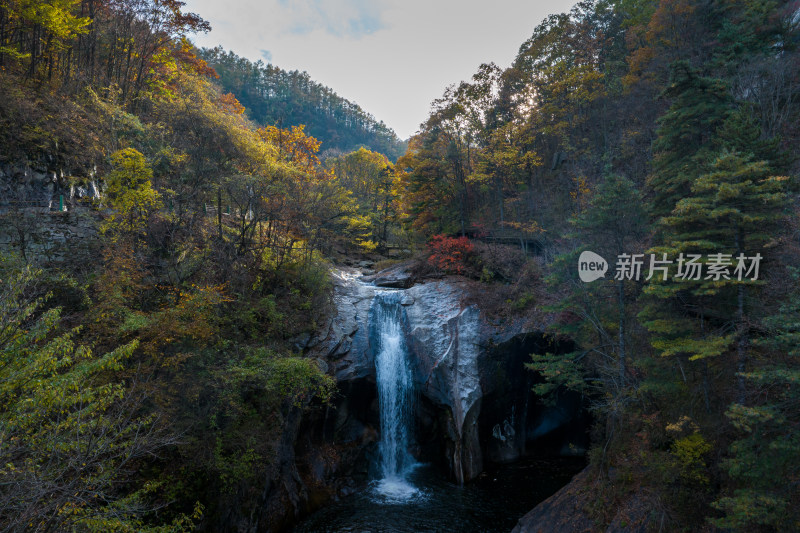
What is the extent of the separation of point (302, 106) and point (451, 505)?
8162 centimetres

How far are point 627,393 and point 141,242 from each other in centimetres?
1562

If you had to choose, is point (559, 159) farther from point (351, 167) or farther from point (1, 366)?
point (1, 366)

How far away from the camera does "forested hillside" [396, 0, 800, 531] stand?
6801 millimetres

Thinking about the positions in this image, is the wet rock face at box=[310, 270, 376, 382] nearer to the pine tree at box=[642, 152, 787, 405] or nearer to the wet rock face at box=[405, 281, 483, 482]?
the wet rock face at box=[405, 281, 483, 482]

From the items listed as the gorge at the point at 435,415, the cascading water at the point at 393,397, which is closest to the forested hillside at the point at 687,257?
the gorge at the point at 435,415

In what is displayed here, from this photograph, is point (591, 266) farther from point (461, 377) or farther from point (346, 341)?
point (346, 341)

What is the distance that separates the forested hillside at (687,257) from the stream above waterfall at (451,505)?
3.42 m

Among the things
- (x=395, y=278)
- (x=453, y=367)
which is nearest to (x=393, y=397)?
(x=453, y=367)

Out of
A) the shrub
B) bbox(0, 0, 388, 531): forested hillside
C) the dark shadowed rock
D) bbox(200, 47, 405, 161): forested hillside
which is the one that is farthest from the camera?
bbox(200, 47, 405, 161): forested hillside

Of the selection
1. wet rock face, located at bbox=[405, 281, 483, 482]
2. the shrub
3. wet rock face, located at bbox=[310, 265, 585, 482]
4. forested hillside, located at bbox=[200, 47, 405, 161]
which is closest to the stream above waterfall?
wet rock face, located at bbox=[310, 265, 585, 482]

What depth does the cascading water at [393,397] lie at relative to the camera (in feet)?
47.8

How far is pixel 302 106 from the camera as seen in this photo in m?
77.2

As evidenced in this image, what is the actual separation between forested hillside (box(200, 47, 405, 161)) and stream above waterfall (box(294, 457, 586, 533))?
60.4 m

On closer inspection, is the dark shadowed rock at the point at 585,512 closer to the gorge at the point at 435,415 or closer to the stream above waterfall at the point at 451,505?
the stream above waterfall at the point at 451,505
